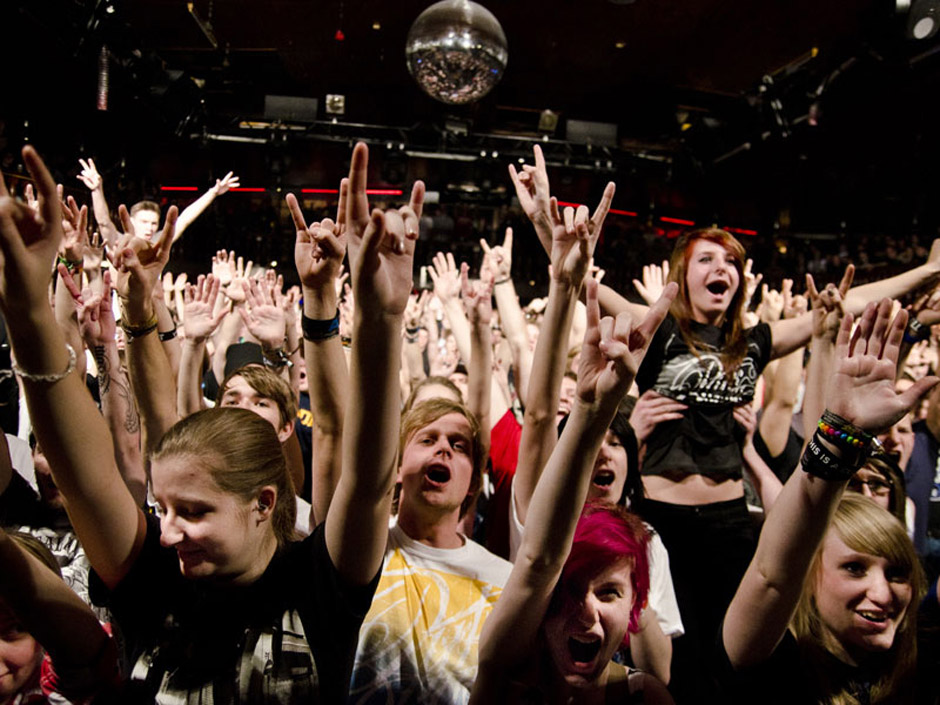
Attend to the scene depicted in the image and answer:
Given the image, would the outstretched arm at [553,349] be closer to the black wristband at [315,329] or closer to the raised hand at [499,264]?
the black wristband at [315,329]

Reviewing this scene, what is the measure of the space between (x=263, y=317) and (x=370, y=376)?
1.25 meters

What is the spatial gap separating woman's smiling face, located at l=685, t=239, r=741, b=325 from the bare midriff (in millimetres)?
510

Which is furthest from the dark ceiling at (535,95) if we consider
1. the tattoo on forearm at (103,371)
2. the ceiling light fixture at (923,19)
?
the tattoo on forearm at (103,371)

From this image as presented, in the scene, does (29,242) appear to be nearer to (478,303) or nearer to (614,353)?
(614,353)

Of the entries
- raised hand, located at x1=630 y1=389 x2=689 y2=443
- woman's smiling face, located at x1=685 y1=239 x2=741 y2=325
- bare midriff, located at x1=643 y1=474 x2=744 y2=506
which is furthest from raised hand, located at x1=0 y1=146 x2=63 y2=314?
woman's smiling face, located at x1=685 y1=239 x2=741 y2=325

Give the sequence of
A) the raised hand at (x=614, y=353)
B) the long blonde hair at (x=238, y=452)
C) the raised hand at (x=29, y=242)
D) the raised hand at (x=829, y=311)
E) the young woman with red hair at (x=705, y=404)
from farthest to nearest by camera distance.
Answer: the young woman with red hair at (x=705, y=404), the raised hand at (x=829, y=311), the long blonde hair at (x=238, y=452), the raised hand at (x=614, y=353), the raised hand at (x=29, y=242)

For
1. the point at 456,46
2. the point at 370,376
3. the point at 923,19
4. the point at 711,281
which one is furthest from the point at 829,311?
the point at 923,19

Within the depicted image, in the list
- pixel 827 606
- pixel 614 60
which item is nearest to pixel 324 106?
pixel 614 60

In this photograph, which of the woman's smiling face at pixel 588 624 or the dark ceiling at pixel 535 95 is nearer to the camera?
the woman's smiling face at pixel 588 624

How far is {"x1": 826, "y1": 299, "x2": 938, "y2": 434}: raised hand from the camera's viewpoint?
99cm

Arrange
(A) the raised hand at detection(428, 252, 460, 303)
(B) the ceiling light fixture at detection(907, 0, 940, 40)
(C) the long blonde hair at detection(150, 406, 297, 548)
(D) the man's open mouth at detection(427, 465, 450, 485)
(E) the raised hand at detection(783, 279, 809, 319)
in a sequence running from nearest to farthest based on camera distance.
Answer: (C) the long blonde hair at detection(150, 406, 297, 548)
(D) the man's open mouth at detection(427, 465, 450, 485)
(A) the raised hand at detection(428, 252, 460, 303)
(E) the raised hand at detection(783, 279, 809, 319)
(B) the ceiling light fixture at detection(907, 0, 940, 40)

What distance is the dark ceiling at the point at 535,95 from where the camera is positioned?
5.95 metres

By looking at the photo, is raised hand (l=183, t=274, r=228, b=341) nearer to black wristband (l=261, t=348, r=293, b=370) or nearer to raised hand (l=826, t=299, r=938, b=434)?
black wristband (l=261, t=348, r=293, b=370)

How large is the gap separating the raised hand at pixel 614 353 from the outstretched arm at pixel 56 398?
0.75m
